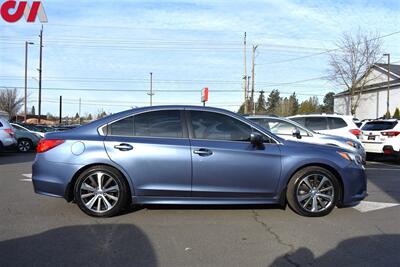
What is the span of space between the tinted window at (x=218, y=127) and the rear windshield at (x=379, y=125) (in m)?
9.79

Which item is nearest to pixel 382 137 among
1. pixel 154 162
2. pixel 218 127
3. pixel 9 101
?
pixel 218 127

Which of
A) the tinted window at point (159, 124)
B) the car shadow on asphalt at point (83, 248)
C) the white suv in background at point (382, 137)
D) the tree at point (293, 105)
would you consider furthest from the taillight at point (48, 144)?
the tree at point (293, 105)


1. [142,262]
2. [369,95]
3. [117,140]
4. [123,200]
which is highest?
[369,95]

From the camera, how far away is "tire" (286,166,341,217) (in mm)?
6035

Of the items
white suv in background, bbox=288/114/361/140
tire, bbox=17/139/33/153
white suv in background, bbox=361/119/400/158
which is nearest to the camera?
white suv in background, bbox=288/114/361/140

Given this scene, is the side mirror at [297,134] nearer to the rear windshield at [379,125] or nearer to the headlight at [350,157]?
the headlight at [350,157]

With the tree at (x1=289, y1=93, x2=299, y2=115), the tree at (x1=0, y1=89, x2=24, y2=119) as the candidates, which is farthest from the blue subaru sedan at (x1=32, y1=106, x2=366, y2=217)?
the tree at (x1=289, y1=93, x2=299, y2=115)

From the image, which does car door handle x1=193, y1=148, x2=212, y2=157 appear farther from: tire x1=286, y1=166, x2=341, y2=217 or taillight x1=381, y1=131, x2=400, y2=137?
taillight x1=381, y1=131, x2=400, y2=137

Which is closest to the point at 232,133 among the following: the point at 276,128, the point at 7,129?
the point at 276,128

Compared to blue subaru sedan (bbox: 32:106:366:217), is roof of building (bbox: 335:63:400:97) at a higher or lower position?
higher

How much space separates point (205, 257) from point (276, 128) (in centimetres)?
740

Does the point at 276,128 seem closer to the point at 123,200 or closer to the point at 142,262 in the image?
the point at 123,200

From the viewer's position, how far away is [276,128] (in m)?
11.4

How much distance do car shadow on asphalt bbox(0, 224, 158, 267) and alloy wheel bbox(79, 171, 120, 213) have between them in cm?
45
